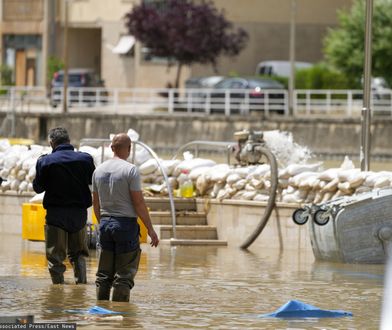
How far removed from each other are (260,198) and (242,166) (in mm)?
1331

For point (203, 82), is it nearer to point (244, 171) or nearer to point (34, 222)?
point (244, 171)

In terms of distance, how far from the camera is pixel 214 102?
5766 cm

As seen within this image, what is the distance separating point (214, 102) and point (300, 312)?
43.5m

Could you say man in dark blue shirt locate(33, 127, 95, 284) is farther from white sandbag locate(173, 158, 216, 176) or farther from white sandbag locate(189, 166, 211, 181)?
white sandbag locate(173, 158, 216, 176)

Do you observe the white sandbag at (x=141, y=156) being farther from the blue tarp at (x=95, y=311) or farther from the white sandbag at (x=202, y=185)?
the blue tarp at (x=95, y=311)

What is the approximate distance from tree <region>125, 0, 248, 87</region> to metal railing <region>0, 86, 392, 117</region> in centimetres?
523

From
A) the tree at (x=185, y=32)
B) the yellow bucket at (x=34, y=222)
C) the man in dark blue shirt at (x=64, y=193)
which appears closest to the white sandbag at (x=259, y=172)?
the yellow bucket at (x=34, y=222)

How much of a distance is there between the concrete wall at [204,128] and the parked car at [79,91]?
1204mm

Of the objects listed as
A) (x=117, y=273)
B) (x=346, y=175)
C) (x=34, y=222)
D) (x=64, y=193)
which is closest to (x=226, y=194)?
(x=346, y=175)

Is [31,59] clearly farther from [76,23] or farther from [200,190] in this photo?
[200,190]

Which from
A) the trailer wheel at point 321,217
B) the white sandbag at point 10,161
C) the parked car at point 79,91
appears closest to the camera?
the trailer wheel at point 321,217

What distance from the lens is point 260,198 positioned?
2302cm

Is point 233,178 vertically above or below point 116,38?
below

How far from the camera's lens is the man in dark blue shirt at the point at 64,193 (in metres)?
15.7
